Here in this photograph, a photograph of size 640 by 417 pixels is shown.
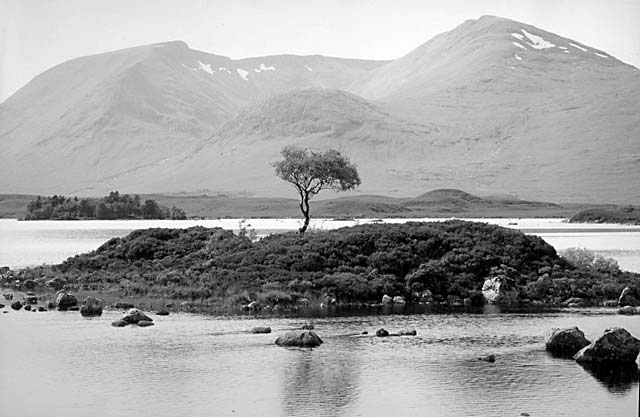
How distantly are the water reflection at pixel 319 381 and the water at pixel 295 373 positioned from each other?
3cm

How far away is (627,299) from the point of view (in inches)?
1722

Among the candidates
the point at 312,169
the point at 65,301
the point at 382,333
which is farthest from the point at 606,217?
the point at 382,333

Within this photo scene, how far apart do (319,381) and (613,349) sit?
30.2 ft

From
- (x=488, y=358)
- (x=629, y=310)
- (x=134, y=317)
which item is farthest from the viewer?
(x=629, y=310)

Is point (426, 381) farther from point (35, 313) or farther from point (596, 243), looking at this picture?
point (596, 243)

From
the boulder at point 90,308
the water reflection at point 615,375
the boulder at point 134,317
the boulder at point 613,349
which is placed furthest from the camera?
the boulder at point 90,308

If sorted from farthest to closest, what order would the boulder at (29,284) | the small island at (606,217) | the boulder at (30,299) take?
the small island at (606,217)
the boulder at (29,284)
the boulder at (30,299)

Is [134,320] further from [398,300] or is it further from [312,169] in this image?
[312,169]

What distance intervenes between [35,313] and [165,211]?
4803 inches

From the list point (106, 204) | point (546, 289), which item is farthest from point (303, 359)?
point (106, 204)

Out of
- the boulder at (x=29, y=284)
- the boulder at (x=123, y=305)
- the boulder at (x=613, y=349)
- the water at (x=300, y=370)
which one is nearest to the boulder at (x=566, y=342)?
the water at (x=300, y=370)

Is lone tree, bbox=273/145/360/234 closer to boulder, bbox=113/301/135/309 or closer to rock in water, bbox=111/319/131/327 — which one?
boulder, bbox=113/301/135/309

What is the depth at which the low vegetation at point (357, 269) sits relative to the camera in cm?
4444

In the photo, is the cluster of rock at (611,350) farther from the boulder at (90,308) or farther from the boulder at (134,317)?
the boulder at (90,308)
